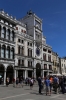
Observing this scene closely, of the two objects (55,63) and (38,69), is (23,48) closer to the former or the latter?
(38,69)

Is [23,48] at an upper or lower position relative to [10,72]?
upper

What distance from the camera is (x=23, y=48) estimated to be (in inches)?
1919

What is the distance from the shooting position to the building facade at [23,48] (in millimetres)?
41500

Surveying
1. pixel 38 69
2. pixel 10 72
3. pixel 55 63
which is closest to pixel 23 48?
pixel 10 72

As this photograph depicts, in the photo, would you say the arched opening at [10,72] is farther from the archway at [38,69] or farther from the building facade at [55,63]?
the building facade at [55,63]

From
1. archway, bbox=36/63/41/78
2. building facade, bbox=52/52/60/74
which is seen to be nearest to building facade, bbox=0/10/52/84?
archway, bbox=36/63/41/78

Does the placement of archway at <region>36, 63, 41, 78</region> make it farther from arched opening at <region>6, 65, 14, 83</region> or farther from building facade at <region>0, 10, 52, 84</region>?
arched opening at <region>6, 65, 14, 83</region>

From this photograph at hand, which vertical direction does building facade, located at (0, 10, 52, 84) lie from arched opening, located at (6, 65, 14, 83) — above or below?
above

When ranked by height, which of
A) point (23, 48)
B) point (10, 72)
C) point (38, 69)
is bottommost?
point (10, 72)

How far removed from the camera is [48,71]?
60.1 metres

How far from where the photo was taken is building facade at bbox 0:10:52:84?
41500 millimetres

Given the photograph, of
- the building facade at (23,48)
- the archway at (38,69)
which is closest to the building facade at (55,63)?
the building facade at (23,48)

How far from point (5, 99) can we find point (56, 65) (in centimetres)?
6147

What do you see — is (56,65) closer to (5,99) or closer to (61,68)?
(61,68)
